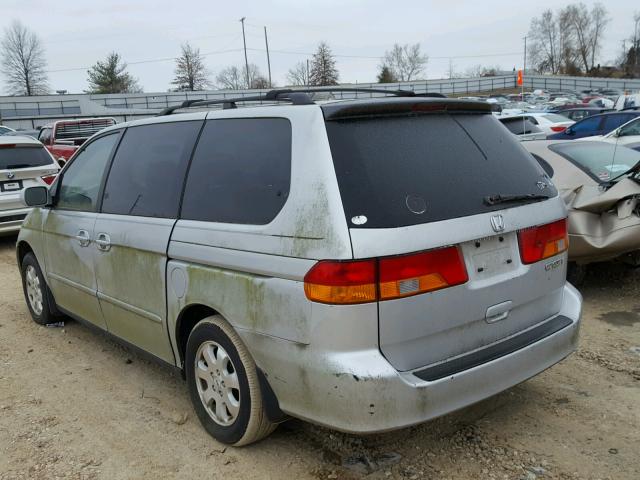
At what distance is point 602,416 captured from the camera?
332cm

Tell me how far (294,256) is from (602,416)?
211 cm

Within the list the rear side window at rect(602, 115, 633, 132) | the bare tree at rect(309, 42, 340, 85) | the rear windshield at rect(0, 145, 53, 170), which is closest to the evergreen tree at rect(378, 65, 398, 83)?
the bare tree at rect(309, 42, 340, 85)

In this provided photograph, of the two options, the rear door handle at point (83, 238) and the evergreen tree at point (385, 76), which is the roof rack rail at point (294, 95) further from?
the evergreen tree at point (385, 76)

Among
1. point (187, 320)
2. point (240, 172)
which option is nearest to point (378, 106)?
point (240, 172)

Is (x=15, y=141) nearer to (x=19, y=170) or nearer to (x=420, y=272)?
(x=19, y=170)

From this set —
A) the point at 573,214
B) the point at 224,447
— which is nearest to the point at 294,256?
the point at 224,447

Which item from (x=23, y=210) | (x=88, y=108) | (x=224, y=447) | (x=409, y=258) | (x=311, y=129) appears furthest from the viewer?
(x=88, y=108)

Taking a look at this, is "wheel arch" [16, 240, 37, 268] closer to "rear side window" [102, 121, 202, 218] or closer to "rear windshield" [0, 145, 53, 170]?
"rear side window" [102, 121, 202, 218]

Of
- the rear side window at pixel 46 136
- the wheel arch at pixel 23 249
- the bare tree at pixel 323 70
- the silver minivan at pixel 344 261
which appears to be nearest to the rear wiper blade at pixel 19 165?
the wheel arch at pixel 23 249

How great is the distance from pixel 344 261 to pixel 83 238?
243cm

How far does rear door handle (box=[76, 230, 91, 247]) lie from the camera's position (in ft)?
13.2

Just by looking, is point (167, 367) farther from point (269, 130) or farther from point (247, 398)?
point (269, 130)

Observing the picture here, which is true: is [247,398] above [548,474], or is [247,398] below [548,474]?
above

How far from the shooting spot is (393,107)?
2775mm
